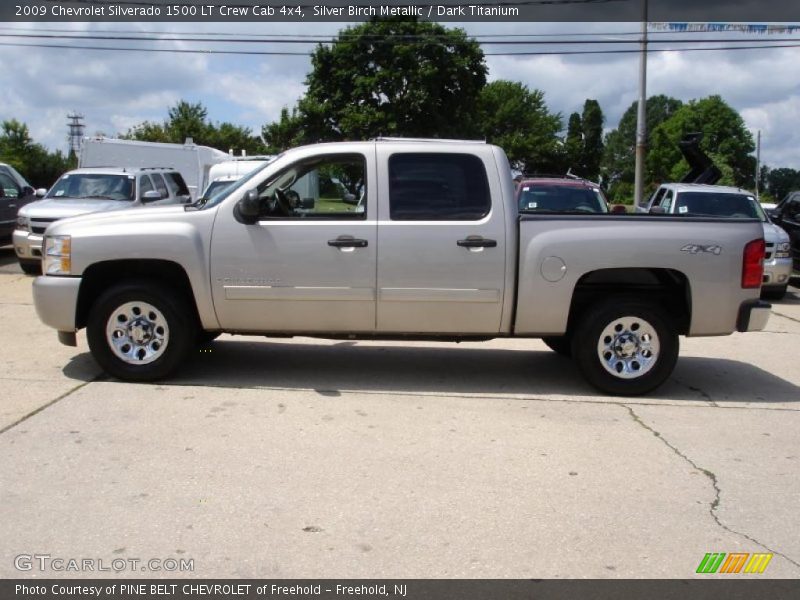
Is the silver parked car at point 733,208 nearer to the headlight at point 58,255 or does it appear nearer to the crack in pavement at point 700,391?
the crack in pavement at point 700,391

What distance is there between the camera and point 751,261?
21.5 feet

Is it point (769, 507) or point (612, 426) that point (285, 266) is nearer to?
point (612, 426)

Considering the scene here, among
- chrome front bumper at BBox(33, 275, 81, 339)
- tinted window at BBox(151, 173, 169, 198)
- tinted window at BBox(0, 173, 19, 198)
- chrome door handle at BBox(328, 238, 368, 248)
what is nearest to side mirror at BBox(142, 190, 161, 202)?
tinted window at BBox(151, 173, 169, 198)

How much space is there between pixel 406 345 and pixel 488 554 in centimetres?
485

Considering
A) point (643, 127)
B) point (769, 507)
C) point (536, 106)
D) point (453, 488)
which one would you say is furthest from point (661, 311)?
point (536, 106)

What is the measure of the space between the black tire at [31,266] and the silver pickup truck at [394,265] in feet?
25.9

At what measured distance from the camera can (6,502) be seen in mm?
4316

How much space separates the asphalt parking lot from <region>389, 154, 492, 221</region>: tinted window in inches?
58.6

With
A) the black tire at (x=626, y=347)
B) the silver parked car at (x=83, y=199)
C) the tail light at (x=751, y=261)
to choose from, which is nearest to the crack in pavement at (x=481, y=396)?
the black tire at (x=626, y=347)

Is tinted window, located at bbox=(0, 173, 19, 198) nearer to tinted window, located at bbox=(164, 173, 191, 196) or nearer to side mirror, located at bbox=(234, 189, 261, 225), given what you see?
tinted window, located at bbox=(164, 173, 191, 196)

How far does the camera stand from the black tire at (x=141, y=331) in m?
6.65

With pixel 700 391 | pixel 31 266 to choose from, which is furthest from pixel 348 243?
pixel 31 266

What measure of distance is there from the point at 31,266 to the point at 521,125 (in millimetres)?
66469

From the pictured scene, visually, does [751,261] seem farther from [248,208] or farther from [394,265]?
[248,208]
